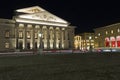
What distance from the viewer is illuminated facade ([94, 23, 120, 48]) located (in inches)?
3909

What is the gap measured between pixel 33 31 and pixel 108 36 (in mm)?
41545

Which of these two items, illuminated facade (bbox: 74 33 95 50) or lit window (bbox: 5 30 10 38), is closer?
lit window (bbox: 5 30 10 38)

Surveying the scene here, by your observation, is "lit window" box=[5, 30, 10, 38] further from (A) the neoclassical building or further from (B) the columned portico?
(B) the columned portico

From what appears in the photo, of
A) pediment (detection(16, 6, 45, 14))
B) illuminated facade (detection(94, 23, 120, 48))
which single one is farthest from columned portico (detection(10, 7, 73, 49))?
illuminated facade (detection(94, 23, 120, 48))

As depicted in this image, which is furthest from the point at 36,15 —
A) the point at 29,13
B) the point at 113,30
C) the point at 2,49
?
the point at 113,30

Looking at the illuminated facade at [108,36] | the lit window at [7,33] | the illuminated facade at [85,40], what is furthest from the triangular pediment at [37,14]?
the illuminated facade at [85,40]

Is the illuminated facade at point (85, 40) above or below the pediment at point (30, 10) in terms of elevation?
below

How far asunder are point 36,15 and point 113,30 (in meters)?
40.2

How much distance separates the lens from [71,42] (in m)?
104

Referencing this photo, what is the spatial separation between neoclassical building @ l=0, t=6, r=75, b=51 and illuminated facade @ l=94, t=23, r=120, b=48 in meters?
20.0

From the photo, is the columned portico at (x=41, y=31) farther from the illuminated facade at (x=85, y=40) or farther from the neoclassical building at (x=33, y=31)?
the illuminated facade at (x=85, y=40)

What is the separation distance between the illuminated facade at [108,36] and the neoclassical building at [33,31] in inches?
789

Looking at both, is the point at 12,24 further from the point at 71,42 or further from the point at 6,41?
the point at 71,42

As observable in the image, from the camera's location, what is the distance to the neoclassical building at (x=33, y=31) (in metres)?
83.8
